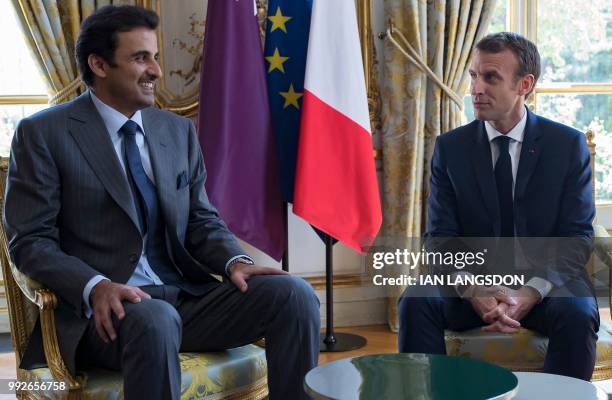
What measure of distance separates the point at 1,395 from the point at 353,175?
1.62 meters

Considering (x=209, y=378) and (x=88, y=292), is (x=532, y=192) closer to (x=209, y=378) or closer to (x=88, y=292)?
(x=209, y=378)

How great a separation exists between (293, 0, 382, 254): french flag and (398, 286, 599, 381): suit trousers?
1075 mm

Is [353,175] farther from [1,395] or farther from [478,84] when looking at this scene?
[1,395]

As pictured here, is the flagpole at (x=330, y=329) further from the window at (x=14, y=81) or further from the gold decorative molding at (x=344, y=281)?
the window at (x=14, y=81)

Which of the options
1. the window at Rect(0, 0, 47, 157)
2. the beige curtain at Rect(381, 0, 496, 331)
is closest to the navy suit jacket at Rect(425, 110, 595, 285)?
the beige curtain at Rect(381, 0, 496, 331)

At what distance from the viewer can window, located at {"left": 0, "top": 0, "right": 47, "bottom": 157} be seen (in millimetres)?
3953

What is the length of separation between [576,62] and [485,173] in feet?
7.31

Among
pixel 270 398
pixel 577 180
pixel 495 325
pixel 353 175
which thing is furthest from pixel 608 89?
pixel 270 398

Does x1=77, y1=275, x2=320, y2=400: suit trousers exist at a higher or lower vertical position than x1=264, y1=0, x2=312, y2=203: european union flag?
lower

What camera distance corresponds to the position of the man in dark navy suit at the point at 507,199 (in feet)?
8.03

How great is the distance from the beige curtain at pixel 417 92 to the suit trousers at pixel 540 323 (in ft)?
5.01

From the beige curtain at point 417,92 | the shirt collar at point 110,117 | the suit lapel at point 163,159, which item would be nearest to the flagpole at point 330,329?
the beige curtain at point 417,92

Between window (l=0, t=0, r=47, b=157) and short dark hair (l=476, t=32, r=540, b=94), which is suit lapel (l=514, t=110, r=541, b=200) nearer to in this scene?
short dark hair (l=476, t=32, r=540, b=94)

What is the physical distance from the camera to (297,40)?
358cm
